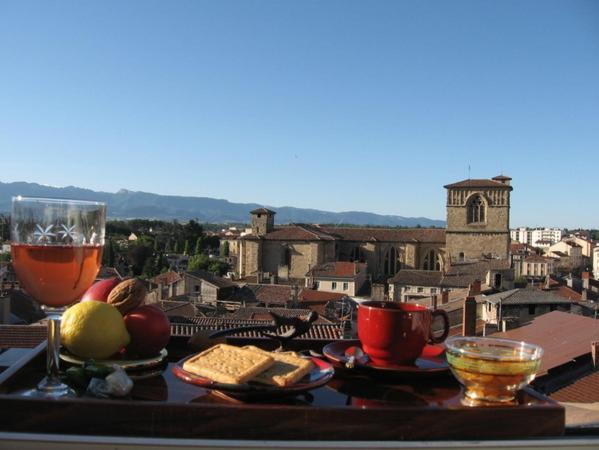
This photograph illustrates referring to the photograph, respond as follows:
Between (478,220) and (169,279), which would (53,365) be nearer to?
(169,279)

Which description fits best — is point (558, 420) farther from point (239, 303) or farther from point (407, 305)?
point (239, 303)

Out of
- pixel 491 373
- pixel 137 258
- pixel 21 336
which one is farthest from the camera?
pixel 137 258

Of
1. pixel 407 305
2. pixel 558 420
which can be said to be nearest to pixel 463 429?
pixel 558 420

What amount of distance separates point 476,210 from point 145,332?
3959cm

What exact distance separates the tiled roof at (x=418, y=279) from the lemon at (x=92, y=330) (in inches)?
1098

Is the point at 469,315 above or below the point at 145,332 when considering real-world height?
below

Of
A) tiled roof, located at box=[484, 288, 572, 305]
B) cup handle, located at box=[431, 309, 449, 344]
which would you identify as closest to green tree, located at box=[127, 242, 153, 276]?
tiled roof, located at box=[484, 288, 572, 305]

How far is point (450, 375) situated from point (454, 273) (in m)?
29.8

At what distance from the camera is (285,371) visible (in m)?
1.19

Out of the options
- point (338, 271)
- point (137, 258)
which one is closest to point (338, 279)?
point (338, 271)

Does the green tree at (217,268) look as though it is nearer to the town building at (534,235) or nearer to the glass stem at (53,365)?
the glass stem at (53,365)

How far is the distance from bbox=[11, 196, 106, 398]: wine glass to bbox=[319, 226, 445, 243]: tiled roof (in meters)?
38.8

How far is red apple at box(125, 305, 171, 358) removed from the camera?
4.51 feet

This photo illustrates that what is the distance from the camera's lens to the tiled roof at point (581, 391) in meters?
5.48
